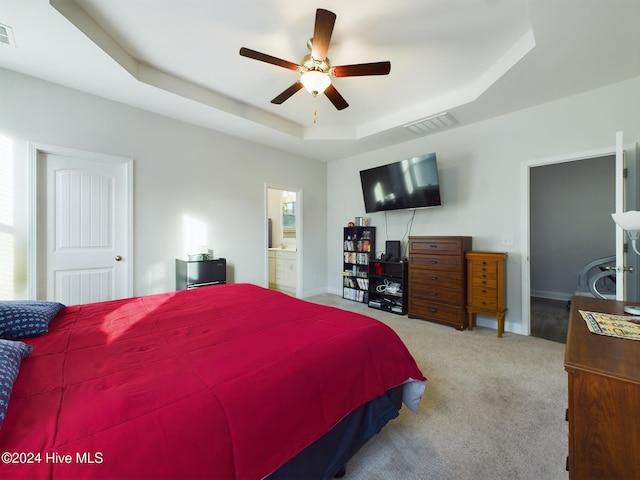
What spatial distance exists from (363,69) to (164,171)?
269cm

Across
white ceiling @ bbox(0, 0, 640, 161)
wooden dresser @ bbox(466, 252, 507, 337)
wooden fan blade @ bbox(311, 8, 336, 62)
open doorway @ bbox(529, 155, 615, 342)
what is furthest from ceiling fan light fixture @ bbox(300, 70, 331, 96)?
open doorway @ bbox(529, 155, 615, 342)

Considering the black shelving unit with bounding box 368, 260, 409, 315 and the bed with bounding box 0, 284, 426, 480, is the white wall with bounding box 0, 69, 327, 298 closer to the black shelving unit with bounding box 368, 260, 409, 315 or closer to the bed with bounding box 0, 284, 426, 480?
the black shelving unit with bounding box 368, 260, 409, 315

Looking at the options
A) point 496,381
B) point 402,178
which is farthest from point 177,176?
point 496,381

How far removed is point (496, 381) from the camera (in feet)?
7.16

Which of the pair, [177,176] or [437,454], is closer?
[437,454]

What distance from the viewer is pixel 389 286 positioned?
4.27 meters

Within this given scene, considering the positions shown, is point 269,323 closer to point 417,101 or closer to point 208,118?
point 208,118

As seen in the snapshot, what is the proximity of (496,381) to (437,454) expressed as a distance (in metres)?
1.08

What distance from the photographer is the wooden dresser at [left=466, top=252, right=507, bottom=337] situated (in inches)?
123

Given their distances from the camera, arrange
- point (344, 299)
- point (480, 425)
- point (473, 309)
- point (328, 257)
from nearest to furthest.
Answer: point (480, 425) → point (473, 309) → point (344, 299) → point (328, 257)

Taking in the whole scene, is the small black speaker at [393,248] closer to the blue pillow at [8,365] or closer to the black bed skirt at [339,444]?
the black bed skirt at [339,444]

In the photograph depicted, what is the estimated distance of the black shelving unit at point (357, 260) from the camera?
15.3 feet

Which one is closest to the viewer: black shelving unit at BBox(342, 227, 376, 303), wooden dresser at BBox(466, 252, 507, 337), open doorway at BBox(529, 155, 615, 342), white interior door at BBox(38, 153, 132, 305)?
white interior door at BBox(38, 153, 132, 305)

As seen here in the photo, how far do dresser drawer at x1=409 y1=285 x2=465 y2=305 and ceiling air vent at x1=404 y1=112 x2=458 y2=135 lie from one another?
2.20 m
